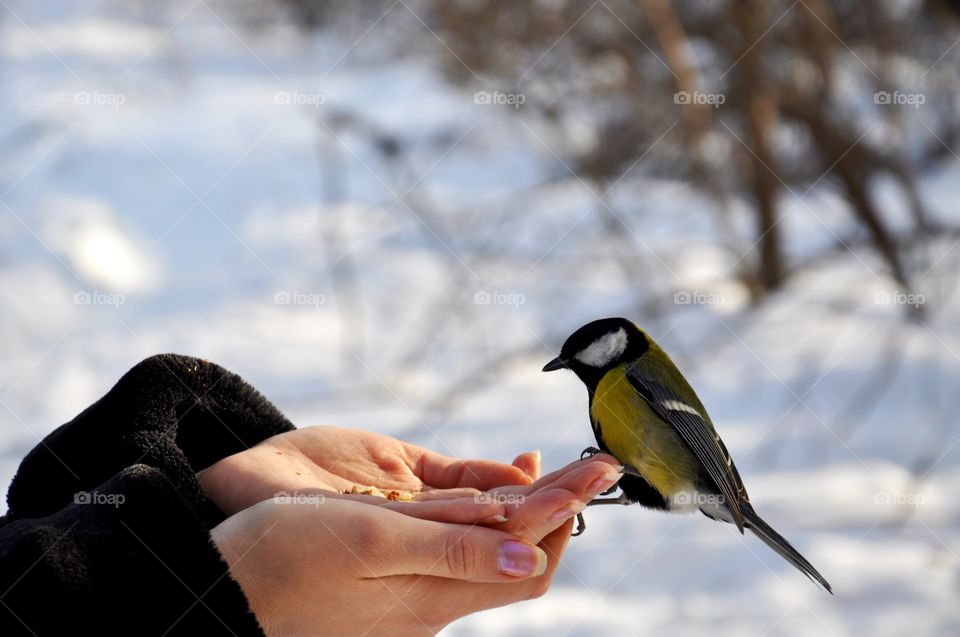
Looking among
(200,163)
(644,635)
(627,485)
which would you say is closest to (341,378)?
(200,163)

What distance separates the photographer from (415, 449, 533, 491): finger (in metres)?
2.27

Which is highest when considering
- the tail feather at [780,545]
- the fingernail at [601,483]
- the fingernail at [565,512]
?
the fingernail at [601,483]

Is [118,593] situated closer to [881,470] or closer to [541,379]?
[881,470]

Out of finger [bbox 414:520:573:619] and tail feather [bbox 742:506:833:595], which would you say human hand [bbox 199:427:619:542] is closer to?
finger [bbox 414:520:573:619]

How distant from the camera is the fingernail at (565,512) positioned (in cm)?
173

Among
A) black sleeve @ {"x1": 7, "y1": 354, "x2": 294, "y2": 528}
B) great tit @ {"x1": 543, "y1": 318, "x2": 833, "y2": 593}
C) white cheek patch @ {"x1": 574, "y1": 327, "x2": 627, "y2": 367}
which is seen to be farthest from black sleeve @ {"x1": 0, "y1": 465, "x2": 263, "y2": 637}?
white cheek patch @ {"x1": 574, "y1": 327, "x2": 627, "y2": 367}

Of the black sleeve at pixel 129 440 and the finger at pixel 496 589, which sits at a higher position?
the black sleeve at pixel 129 440

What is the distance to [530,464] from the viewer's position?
233cm

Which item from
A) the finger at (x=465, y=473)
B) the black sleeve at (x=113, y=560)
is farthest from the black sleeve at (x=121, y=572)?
the finger at (x=465, y=473)

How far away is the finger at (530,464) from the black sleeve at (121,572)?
3.04ft

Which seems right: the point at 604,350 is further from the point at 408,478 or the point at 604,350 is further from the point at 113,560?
the point at 113,560

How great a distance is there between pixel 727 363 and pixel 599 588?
2.85 metres

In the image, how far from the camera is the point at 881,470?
16.1 feet

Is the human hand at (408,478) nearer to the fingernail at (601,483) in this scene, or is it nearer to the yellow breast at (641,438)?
the fingernail at (601,483)
